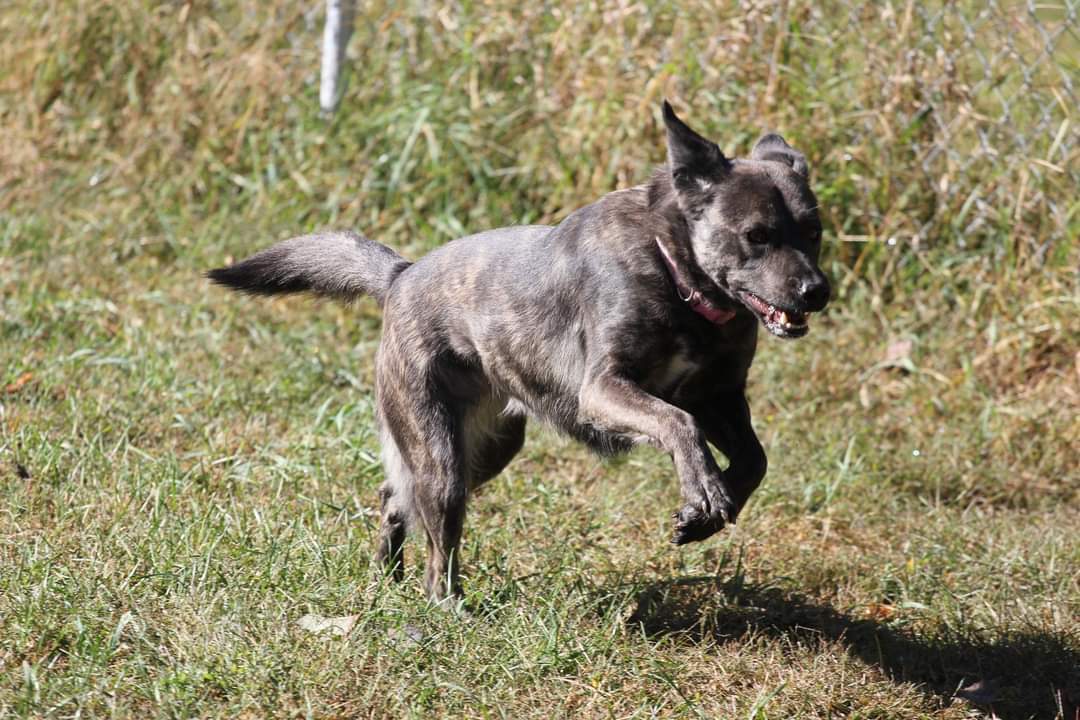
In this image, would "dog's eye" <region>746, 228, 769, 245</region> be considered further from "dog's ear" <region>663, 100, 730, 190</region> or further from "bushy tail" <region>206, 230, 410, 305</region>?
"bushy tail" <region>206, 230, 410, 305</region>

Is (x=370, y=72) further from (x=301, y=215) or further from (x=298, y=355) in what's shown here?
(x=298, y=355)

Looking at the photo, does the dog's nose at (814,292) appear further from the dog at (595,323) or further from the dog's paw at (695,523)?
the dog's paw at (695,523)

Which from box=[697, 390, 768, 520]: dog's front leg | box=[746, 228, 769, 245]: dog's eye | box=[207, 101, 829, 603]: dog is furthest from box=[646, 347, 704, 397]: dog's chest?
box=[746, 228, 769, 245]: dog's eye

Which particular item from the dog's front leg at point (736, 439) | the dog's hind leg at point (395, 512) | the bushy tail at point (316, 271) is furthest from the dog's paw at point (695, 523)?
the bushy tail at point (316, 271)

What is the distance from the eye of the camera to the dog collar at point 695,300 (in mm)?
3445

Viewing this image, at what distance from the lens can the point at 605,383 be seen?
3428 millimetres

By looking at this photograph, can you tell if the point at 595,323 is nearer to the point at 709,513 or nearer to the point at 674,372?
the point at 674,372

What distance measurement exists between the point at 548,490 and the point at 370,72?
2.97 metres

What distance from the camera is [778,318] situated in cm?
338

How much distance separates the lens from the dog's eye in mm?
3422

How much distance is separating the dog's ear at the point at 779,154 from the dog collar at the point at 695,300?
0.49 m

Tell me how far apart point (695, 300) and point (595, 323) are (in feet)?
0.85

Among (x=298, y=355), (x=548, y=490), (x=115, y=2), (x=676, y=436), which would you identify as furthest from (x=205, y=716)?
(x=115, y=2)

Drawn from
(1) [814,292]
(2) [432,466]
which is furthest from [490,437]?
(1) [814,292]
